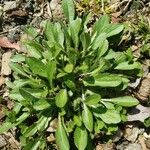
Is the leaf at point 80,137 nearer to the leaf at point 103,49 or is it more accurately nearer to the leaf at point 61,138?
the leaf at point 61,138

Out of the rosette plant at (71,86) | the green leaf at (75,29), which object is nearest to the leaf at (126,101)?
the rosette plant at (71,86)

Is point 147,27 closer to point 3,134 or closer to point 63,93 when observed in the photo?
point 63,93

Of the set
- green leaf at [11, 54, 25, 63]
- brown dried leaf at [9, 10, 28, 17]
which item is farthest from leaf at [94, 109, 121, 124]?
brown dried leaf at [9, 10, 28, 17]

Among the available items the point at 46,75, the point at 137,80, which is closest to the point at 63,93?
the point at 46,75

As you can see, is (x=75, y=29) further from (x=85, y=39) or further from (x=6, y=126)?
(x=6, y=126)

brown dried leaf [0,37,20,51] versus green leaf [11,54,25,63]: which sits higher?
brown dried leaf [0,37,20,51]

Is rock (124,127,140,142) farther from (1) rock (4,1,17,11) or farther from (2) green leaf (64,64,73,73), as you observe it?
(1) rock (4,1,17,11)

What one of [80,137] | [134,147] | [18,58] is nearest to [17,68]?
[18,58]
